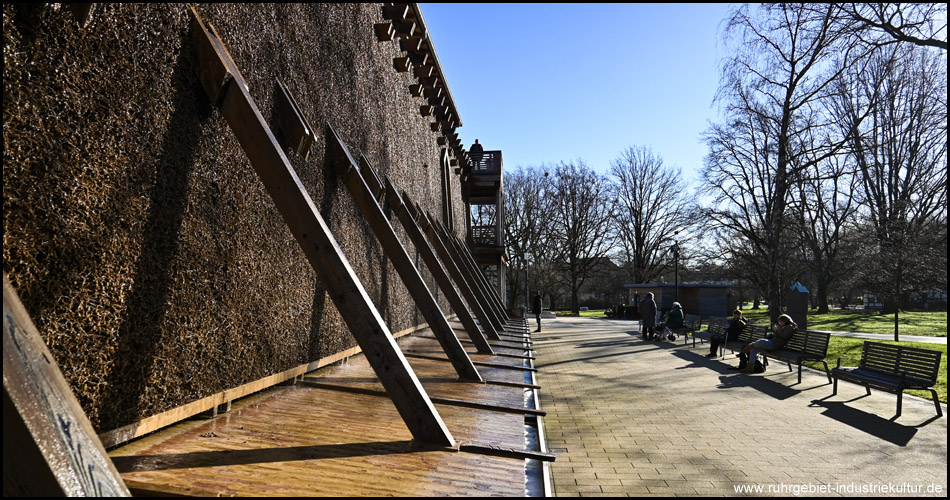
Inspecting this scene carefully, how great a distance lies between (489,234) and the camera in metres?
24.6

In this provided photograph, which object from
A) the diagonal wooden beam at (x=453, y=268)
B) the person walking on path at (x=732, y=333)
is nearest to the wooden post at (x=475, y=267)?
the diagonal wooden beam at (x=453, y=268)

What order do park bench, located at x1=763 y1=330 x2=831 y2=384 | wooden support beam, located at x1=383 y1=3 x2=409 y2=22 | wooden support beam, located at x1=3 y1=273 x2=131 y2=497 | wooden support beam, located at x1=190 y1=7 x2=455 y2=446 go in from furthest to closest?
park bench, located at x1=763 y1=330 x2=831 y2=384 < wooden support beam, located at x1=383 y1=3 x2=409 y2=22 < wooden support beam, located at x1=190 y1=7 x2=455 y2=446 < wooden support beam, located at x1=3 y1=273 x2=131 y2=497

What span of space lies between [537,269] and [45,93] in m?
41.8

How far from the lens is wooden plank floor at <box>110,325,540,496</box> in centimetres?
241

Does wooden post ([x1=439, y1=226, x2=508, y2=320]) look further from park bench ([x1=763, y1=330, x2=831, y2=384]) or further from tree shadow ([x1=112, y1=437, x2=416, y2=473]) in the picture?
tree shadow ([x1=112, y1=437, x2=416, y2=473])

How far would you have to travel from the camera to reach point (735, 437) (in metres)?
6.21

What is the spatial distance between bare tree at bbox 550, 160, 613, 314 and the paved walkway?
105ft

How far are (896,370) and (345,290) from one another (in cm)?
866

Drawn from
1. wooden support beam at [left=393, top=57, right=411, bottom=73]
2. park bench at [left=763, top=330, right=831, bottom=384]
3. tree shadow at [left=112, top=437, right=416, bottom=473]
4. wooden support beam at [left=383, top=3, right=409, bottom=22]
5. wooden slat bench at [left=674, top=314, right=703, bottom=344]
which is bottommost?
wooden slat bench at [left=674, top=314, right=703, bottom=344]

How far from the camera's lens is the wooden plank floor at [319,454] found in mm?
2412

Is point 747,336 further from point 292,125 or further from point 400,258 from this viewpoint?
point 292,125

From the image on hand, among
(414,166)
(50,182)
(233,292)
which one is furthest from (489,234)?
(50,182)

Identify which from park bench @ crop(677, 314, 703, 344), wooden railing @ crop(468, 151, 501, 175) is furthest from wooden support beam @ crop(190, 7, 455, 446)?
wooden railing @ crop(468, 151, 501, 175)

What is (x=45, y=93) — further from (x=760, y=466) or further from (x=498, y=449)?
(x=760, y=466)
